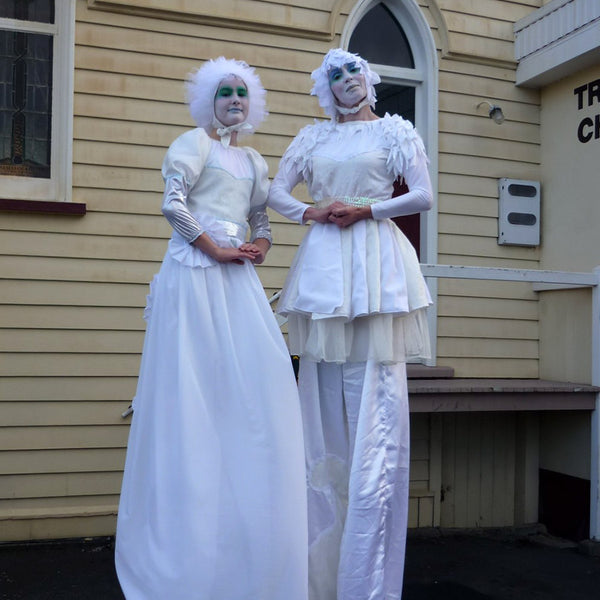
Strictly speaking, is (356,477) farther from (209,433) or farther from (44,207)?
(44,207)

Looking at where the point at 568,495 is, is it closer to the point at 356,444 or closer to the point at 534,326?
the point at 534,326

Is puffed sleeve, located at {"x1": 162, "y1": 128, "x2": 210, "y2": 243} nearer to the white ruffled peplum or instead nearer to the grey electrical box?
the white ruffled peplum

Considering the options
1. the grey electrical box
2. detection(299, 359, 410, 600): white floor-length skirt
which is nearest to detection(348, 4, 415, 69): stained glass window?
the grey electrical box

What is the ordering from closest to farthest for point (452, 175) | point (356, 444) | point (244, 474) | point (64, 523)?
1. point (244, 474)
2. point (356, 444)
3. point (64, 523)
4. point (452, 175)

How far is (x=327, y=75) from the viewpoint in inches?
131

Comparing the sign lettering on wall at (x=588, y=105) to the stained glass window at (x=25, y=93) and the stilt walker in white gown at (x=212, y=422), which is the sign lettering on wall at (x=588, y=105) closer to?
the stilt walker in white gown at (x=212, y=422)

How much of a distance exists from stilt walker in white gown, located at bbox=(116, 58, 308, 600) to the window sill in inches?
79.7

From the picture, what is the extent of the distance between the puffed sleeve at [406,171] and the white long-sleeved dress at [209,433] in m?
0.56

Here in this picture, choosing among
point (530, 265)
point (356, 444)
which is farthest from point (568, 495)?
point (356, 444)

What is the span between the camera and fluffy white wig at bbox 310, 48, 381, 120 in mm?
3271

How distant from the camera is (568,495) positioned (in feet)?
18.8

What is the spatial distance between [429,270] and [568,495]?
1855 mm

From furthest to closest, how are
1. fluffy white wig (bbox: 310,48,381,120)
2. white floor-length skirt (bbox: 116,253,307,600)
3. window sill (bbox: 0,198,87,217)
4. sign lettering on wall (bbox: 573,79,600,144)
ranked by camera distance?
sign lettering on wall (bbox: 573,79,600,144) → window sill (bbox: 0,198,87,217) → fluffy white wig (bbox: 310,48,381,120) → white floor-length skirt (bbox: 116,253,307,600)

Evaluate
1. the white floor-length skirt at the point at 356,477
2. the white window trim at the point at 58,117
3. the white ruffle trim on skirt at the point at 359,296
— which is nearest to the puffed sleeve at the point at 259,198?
the white ruffle trim on skirt at the point at 359,296
